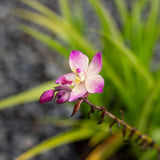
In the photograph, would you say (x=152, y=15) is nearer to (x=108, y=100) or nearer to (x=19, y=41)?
(x=108, y=100)

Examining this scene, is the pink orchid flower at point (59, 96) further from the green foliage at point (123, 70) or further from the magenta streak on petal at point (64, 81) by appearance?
the green foliage at point (123, 70)

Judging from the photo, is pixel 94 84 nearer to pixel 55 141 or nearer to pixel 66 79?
pixel 66 79

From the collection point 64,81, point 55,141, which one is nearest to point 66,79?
point 64,81

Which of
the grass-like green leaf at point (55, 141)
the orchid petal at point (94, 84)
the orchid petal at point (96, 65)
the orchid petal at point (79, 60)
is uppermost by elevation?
the orchid petal at point (79, 60)

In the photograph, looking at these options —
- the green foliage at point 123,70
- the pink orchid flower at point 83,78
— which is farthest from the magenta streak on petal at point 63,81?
the green foliage at point 123,70

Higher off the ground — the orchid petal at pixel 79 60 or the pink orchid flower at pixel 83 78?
the orchid petal at pixel 79 60

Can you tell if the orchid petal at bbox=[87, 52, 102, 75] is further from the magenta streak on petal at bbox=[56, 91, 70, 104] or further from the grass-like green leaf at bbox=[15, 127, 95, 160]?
the grass-like green leaf at bbox=[15, 127, 95, 160]

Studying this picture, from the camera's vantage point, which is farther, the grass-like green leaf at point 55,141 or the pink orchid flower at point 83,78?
the grass-like green leaf at point 55,141
